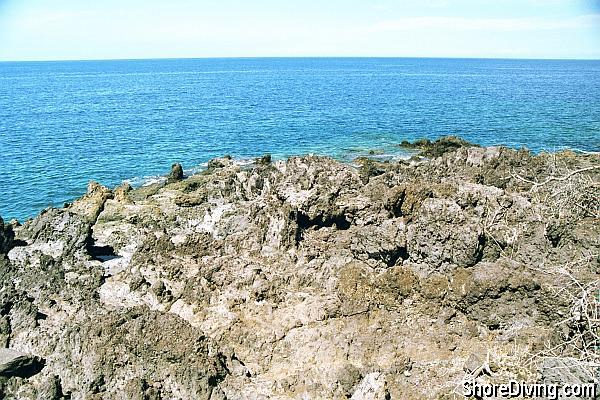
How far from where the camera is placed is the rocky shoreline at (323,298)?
1190 centimetres

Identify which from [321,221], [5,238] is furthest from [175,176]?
[321,221]

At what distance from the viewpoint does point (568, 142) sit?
2265 inches

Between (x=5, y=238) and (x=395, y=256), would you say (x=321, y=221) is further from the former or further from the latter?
(x=5, y=238)

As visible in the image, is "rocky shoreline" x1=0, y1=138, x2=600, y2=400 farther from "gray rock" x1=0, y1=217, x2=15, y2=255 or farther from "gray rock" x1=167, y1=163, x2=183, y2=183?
"gray rock" x1=167, y1=163, x2=183, y2=183

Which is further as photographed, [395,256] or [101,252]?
[101,252]

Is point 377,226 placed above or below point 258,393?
above

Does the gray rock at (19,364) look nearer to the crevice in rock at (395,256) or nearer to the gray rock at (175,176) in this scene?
the crevice in rock at (395,256)

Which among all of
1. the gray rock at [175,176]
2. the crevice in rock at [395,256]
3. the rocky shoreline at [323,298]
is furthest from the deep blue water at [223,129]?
the crevice in rock at [395,256]

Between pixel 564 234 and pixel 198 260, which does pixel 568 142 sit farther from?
pixel 198 260

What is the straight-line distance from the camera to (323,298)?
15000 mm

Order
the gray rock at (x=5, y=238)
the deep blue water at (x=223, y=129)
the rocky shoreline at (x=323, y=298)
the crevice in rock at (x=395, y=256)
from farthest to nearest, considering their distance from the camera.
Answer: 1. the deep blue water at (x=223, y=129)
2. the gray rock at (x=5, y=238)
3. the crevice in rock at (x=395, y=256)
4. the rocky shoreline at (x=323, y=298)

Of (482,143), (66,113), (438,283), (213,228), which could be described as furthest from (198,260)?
(66,113)

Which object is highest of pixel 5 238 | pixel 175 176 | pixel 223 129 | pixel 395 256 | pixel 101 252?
pixel 395 256

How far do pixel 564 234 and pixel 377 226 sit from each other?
6191mm
